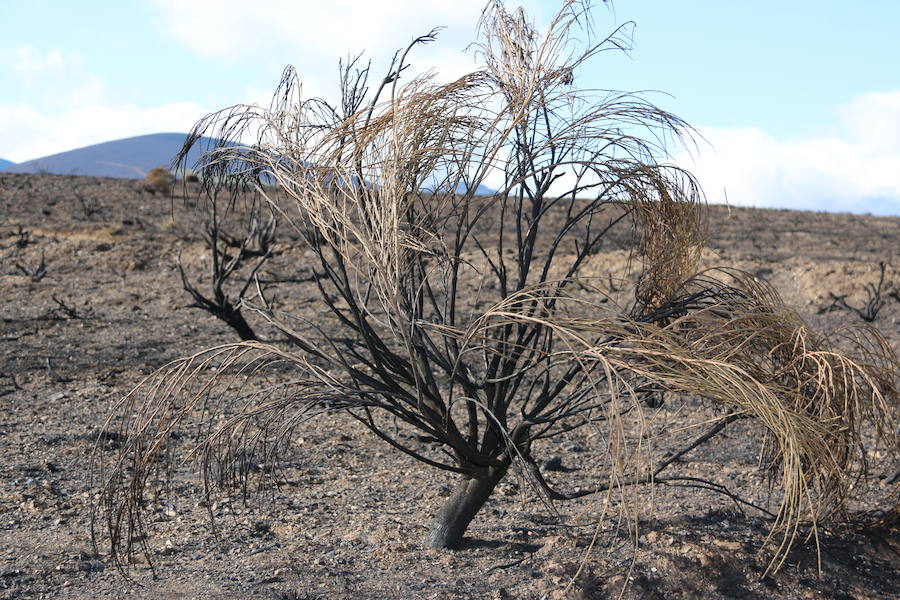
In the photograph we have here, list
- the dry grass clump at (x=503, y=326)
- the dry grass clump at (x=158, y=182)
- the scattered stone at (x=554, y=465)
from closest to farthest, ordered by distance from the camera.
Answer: the dry grass clump at (x=503, y=326)
the scattered stone at (x=554, y=465)
the dry grass clump at (x=158, y=182)

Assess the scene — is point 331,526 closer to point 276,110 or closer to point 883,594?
point 276,110

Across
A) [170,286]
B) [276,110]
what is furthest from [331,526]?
[170,286]

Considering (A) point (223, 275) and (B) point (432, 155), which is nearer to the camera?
(B) point (432, 155)

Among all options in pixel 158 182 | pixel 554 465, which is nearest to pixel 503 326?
pixel 554 465

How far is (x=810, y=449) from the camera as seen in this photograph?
2.87 metres

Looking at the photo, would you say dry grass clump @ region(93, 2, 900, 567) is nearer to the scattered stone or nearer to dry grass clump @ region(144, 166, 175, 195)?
the scattered stone

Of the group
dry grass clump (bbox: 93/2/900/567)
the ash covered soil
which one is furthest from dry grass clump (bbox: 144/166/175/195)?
dry grass clump (bbox: 93/2/900/567)

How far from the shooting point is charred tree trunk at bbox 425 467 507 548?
411 centimetres

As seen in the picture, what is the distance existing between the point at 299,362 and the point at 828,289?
1214 cm

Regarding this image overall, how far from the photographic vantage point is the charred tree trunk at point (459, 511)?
13.5 ft

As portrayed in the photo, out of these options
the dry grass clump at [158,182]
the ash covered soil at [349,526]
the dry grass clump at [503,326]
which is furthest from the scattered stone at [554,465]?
the dry grass clump at [158,182]

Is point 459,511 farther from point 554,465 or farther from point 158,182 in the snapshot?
point 158,182

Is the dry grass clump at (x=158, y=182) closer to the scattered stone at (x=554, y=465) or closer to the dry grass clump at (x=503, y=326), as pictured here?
the scattered stone at (x=554, y=465)

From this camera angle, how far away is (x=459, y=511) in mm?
4129
